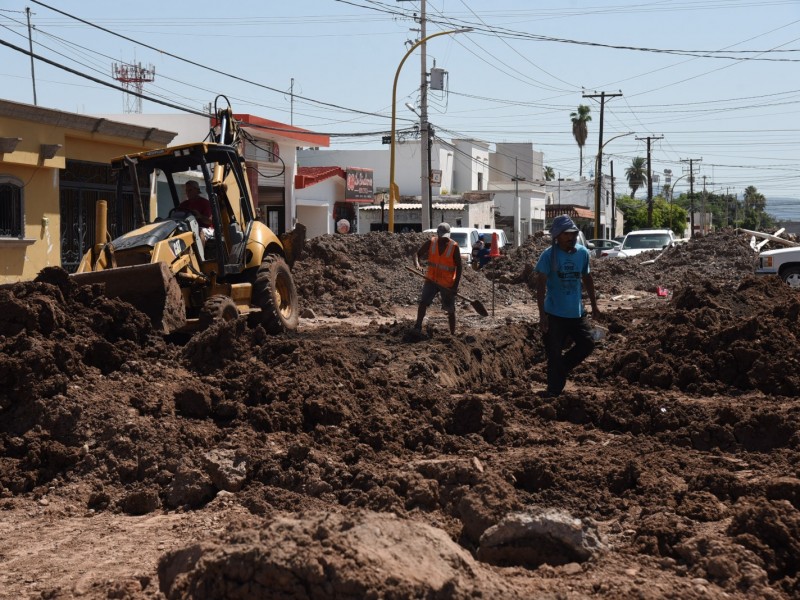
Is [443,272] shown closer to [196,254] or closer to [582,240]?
[196,254]

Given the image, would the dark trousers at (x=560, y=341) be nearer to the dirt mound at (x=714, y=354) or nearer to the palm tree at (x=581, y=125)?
the dirt mound at (x=714, y=354)

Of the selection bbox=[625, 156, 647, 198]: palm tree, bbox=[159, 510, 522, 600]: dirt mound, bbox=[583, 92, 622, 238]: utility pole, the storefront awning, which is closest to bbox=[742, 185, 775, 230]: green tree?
bbox=[625, 156, 647, 198]: palm tree

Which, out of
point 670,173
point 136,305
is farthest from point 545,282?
point 670,173

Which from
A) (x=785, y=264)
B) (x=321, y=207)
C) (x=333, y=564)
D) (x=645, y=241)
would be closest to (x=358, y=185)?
(x=321, y=207)

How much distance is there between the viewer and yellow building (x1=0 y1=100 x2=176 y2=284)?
772 inches

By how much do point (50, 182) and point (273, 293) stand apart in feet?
33.4

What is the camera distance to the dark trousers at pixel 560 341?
9383 millimetres

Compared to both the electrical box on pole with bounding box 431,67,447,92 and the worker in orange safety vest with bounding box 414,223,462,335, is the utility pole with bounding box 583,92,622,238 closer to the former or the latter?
the electrical box on pole with bounding box 431,67,447,92

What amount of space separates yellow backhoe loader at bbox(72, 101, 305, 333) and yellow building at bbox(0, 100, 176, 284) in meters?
5.92

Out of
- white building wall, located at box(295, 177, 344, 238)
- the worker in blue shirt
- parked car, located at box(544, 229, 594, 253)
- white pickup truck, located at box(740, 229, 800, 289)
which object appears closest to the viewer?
the worker in blue shirt

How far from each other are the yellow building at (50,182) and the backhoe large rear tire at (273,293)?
572 centimetres

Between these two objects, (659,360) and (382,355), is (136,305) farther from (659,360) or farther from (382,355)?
(659,360)

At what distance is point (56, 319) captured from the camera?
28.9ft

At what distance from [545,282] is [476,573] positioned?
5.27 meters
